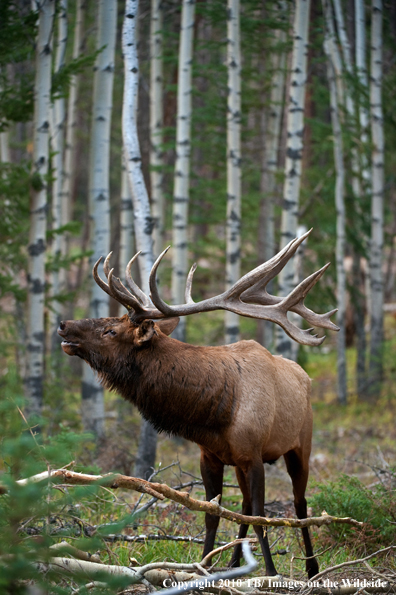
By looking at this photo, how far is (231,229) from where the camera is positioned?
10.3 metres

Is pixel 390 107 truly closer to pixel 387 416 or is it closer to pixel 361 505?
pixel 387 416

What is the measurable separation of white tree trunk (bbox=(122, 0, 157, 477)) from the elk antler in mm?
1721

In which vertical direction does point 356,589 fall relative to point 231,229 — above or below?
below

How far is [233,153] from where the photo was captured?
33.7 ft

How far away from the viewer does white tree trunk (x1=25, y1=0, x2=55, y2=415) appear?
746 centimetres

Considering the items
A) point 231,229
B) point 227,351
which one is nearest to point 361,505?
point 227,351

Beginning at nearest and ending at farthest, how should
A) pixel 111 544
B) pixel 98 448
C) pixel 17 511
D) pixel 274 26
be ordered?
pixel 17 511, pixel 111 544, pixel 98 448, pixel 274 26

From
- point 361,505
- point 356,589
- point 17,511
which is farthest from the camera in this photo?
point 361,505

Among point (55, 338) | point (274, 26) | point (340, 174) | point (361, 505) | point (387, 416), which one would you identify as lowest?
point (387, 416)

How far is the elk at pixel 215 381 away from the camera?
4.40m

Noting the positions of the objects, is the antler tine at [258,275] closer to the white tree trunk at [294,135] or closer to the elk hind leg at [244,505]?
the elk hind leg at [244,505]

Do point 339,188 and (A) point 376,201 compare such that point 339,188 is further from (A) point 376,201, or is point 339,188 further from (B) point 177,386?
(B) point 177,386

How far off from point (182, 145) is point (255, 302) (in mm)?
5925

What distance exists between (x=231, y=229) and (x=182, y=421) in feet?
20.4
